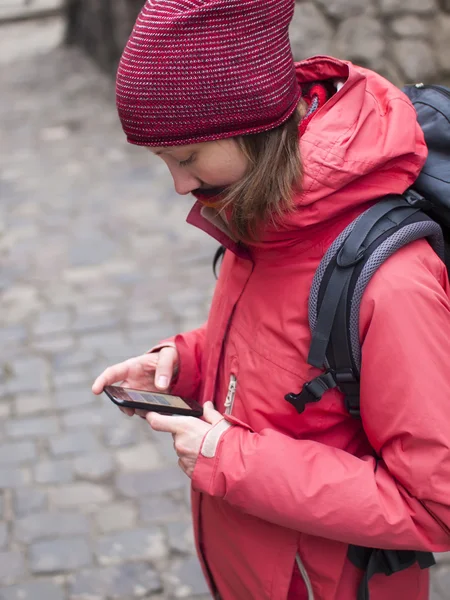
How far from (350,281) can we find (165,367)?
736 millimetres

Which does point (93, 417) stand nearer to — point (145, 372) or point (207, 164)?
point (145, 372)

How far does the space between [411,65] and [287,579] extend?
5194mm

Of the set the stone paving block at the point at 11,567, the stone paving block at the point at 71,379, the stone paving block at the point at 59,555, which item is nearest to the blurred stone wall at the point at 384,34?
the stone paving block at the point at 71,379

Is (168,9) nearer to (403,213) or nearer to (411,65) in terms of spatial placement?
(403,213)

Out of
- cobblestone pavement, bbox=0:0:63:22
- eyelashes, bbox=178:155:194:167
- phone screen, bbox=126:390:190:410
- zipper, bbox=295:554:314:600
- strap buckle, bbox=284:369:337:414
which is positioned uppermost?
eyelashes, bbox=178:155:194:167

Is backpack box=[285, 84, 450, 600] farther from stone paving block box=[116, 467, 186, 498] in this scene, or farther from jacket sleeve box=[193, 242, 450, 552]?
stone paving block box=[116, 467, 186, 498]

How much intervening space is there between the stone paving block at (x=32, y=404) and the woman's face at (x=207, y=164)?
9.25 ft

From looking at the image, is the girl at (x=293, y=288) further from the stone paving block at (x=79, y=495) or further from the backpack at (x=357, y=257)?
the stone paving block at (x=79, y=495)

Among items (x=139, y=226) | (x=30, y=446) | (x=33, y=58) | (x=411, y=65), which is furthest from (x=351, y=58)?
(x=33, y=58)

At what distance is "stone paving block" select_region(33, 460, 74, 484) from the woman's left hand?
2.17m

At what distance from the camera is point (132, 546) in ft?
11.2

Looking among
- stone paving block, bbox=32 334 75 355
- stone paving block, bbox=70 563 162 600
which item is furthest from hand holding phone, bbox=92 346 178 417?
stone paving block, bbox=32 334 75 355

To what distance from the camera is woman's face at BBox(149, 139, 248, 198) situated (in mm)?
1593

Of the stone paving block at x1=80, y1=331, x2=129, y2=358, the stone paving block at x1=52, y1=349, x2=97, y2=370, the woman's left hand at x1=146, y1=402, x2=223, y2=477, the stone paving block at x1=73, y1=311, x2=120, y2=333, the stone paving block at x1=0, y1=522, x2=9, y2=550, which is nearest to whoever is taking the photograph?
the woman's left hand at x1=146, y1=402, x2=223, y2=477
